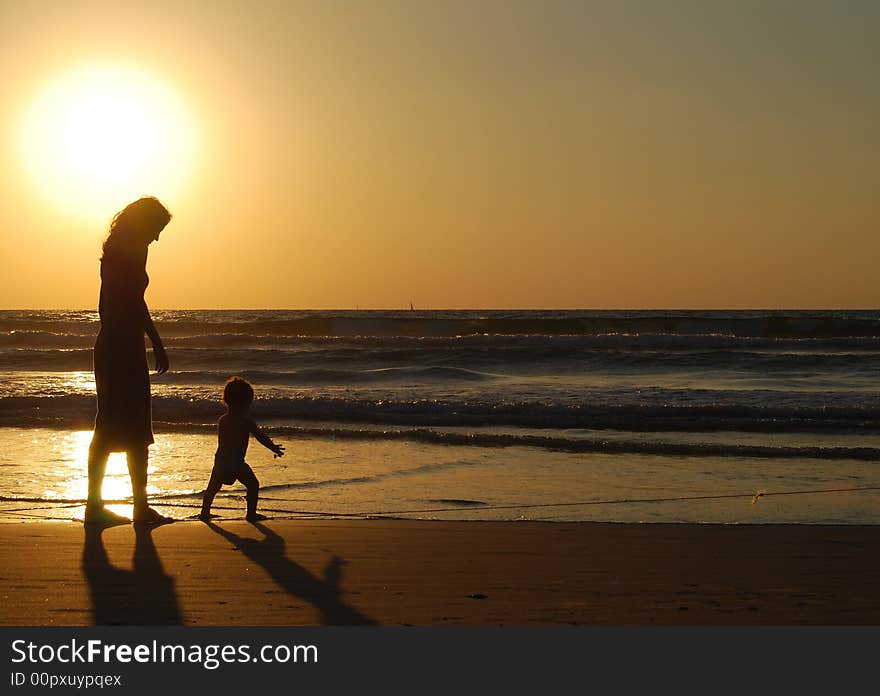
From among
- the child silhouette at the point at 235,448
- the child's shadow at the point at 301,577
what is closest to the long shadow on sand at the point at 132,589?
the child's shadow at the point at 301,577

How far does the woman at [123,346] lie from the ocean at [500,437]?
46 cm

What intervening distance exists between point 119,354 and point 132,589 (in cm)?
194

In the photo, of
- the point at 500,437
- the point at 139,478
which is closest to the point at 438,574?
the point at 139,478

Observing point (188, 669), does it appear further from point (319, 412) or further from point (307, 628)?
point (319, 412)

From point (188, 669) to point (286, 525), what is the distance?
2.58 meters

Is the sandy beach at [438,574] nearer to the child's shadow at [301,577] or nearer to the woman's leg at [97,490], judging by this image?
the child's shadow at [301,577]

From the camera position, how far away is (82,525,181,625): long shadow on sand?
3.72m

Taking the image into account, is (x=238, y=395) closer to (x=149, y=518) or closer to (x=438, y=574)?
(x=149, y=518)

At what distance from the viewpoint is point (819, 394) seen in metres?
15.3

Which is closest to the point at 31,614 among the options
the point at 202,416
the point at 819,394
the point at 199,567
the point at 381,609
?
the point at 199,567

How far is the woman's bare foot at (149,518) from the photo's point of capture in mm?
5664

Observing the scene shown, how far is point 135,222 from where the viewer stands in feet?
18.8

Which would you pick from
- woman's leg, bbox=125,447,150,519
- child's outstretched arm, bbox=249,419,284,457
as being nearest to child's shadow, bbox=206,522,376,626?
woman's leg, bbox=125,447,150,519

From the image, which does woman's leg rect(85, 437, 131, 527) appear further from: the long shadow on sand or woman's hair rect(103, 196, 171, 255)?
woman's hair rect(103, 196, 171, 255)
